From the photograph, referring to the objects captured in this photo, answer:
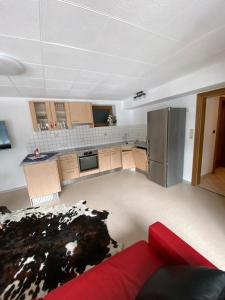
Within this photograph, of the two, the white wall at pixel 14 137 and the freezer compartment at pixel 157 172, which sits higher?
the white wall at pixel 14 137

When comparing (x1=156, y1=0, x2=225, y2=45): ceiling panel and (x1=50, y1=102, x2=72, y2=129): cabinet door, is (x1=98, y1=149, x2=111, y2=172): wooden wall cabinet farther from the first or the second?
(x1=156, y1=0, x2=225, y2=45): ceiling panel

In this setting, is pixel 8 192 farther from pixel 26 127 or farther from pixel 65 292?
pixel 65 292

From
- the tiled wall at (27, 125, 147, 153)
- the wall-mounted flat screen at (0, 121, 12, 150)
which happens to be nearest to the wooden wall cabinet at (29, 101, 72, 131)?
the tiled wall at (27, 125, 147, 153)

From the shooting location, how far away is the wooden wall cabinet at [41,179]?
2734mm

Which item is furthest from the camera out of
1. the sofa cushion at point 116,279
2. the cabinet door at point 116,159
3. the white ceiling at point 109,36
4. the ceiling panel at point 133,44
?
the cabinet door at point 116,159

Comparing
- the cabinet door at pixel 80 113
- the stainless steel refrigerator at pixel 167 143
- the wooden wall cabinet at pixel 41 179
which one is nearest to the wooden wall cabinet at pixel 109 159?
the cabinet door at pixel 80 113

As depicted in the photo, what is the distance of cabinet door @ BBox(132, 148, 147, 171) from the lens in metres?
3.80

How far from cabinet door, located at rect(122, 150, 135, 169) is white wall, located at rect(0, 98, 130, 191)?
102 inches

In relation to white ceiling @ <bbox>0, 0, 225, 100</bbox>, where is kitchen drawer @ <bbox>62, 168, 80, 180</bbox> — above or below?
below

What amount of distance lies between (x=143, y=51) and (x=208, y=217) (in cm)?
252

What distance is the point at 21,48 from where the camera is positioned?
1.45 m

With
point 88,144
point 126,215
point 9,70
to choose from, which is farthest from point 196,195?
point 9,70

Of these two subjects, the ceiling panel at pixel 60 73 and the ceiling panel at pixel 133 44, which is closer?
the ceiling panel at pixel 133 44

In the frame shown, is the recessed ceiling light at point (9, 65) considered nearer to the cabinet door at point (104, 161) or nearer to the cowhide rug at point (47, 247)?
Result: the cowhide rug at point (47, 247)
